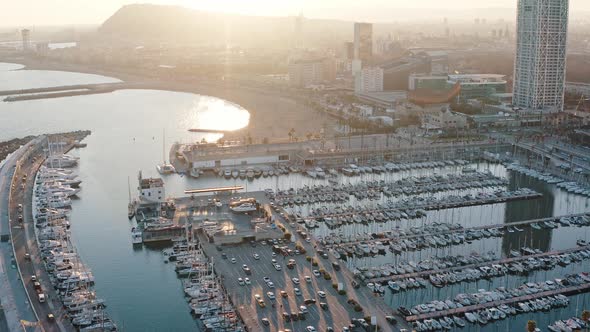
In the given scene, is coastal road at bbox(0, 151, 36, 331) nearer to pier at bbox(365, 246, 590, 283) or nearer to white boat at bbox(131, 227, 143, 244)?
white boat at bbox(131, 227, 143, 244)

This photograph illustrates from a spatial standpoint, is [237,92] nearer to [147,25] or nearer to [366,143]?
[366,143]

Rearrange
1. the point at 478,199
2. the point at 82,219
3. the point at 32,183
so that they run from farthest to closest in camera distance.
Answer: the point at 32,183 → the point at 478,199 → the point at 82,219

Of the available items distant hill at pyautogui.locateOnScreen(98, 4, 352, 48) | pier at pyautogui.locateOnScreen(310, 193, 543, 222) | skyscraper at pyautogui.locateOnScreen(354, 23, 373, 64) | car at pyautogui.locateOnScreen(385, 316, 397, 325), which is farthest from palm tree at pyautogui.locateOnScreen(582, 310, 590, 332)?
distant hill at pyautogui.locateOnScreen(98, 4, 352, 48)

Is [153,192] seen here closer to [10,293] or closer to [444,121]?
[10,293]

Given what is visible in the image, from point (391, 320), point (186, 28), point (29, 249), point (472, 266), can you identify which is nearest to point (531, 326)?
point (391, 320)

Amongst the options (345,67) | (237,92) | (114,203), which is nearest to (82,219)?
(114,203)

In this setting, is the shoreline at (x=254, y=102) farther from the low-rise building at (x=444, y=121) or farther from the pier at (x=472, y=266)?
the pier at (x=472, y=266)
